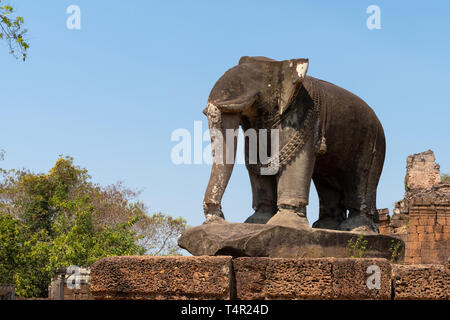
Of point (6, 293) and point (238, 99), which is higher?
point (238, 99)

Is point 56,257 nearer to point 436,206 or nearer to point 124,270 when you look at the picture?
point 436,206

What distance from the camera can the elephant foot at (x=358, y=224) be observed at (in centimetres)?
614

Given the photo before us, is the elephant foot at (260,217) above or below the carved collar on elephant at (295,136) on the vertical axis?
below

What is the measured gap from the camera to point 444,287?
16.1ft

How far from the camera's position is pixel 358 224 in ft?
20.3

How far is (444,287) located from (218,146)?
2.09 m

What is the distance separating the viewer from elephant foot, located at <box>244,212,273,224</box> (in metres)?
6.02

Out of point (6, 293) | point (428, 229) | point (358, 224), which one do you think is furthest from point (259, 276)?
point (428, 229)

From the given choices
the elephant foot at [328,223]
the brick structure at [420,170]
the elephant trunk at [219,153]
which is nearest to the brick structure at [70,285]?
the elephant foot at [328,223]

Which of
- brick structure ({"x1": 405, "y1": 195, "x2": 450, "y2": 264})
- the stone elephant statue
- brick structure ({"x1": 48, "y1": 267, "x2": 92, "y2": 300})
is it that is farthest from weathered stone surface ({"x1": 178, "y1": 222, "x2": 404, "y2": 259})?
brick structure ({"x1": 405, "y1": 195, "x2": 450, "y2": 264})

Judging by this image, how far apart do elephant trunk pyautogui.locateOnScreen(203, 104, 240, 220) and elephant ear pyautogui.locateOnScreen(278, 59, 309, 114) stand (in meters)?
0.41

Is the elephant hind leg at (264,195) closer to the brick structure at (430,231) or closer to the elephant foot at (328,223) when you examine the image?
the elephant foot at (328,223)

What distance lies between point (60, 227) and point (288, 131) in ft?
50.9

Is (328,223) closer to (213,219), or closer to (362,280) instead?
(213,219)
